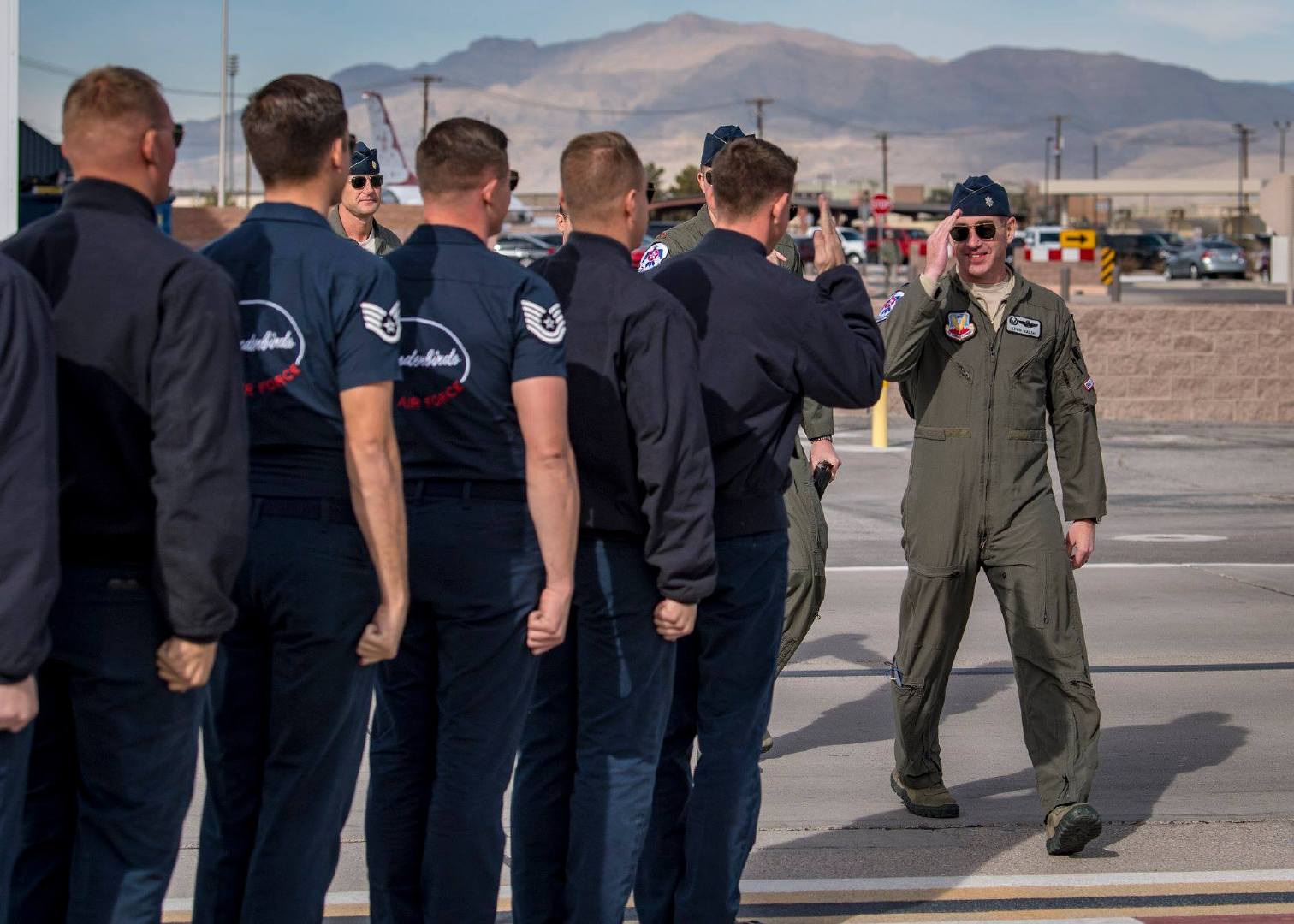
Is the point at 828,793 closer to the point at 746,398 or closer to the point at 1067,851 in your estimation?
Result: the point at 1067,851

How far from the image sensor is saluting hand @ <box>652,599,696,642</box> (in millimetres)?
4066

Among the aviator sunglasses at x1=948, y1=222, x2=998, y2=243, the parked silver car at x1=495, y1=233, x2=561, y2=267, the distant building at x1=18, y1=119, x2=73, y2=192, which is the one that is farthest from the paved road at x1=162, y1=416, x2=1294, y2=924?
the parked silver car at x1=495, y1=233, x2=561, y2=267

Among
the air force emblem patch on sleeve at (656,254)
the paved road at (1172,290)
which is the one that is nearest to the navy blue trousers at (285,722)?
the air force emblem patch on sleeve at (656,254)

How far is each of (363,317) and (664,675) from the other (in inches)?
48.8

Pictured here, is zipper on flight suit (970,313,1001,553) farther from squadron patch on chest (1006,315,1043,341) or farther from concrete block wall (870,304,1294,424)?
concrete block wall (870,304,1294,424)

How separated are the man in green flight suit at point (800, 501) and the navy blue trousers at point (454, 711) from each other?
221cm

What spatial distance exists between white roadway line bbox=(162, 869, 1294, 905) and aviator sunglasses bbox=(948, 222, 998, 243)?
82.8 inches

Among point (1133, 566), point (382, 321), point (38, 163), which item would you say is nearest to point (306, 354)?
point (382, 321)

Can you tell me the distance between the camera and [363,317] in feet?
11.7

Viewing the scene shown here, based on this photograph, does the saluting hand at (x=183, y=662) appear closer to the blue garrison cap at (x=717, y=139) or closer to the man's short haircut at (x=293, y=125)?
the man's short haircut at (x=293, y=125)

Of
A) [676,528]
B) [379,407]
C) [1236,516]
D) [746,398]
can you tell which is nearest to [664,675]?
[676,528]

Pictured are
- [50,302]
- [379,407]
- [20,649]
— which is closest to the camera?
[20,649]

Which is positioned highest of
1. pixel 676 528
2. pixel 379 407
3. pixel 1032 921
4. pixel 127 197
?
pixel 127 197

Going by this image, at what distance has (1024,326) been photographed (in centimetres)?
558
